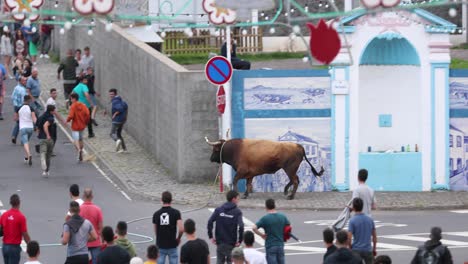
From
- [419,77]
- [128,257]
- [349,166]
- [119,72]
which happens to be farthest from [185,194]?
[128,257]

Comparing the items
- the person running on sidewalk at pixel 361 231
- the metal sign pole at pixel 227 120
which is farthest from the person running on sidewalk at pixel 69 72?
the person running on sidewalk at pixel 361 231

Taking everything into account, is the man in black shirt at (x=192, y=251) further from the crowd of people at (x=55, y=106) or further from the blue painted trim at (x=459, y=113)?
the crowd of people at (x=55, y=106)

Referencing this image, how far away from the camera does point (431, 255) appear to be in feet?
56.6

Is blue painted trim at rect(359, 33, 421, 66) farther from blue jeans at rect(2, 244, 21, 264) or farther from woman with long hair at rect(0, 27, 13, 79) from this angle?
woman with long hair at rect(0, 27, 13, 79)

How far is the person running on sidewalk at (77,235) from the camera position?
18.9 meters

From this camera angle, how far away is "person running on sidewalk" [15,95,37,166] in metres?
31.7

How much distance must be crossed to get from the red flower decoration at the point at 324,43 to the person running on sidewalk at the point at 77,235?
3942 millimetres

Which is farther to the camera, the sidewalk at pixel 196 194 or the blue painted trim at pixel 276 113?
the blue painted trim at pixel 276 113

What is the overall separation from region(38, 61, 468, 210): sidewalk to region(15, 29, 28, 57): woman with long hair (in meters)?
11.8

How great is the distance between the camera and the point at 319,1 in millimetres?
43625

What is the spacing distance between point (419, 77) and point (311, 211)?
4269mm

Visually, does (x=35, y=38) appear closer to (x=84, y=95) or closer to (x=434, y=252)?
(x=84, y=95)

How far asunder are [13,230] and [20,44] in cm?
2568

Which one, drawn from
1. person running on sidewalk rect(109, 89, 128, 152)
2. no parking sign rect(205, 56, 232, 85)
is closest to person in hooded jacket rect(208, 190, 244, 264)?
no parking sign rect(205, 56, 232, 85)
